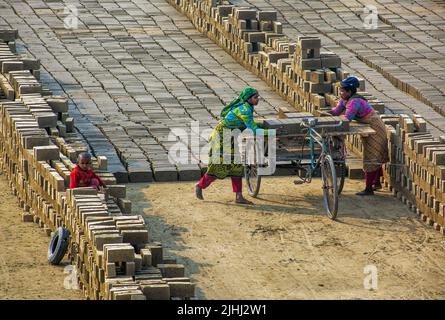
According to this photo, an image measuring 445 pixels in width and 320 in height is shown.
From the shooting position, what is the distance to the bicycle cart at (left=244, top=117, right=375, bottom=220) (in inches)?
657

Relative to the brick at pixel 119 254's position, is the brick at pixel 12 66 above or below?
below

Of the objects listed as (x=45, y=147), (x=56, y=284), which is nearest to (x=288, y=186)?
(x=45, y=147)

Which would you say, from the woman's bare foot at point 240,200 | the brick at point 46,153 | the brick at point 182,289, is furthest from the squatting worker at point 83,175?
the brick at point 182,289

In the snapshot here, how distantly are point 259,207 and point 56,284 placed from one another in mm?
3261

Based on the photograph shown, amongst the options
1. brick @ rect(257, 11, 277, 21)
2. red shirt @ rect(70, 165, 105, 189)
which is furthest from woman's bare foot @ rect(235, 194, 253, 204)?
brick @ rect(257, 11, 277, 21)

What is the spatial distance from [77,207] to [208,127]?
5.75 metres

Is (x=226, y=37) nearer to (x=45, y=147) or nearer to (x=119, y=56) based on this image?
(x=119, y=56)

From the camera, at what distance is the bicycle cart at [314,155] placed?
54.7ft

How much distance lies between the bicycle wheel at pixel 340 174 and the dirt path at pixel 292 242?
0.66 feet

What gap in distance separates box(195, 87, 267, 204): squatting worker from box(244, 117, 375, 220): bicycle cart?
266 mm

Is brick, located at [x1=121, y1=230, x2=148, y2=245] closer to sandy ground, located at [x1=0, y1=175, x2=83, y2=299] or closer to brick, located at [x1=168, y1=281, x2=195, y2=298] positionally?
sandy ground, located at [x1=0, y1=175, x2=83, y2=299]

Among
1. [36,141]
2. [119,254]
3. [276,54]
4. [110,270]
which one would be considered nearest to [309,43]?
[276,54]

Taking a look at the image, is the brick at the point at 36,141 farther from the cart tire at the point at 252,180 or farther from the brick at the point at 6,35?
the brick at the point at 6,35

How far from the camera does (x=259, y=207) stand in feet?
56.5
